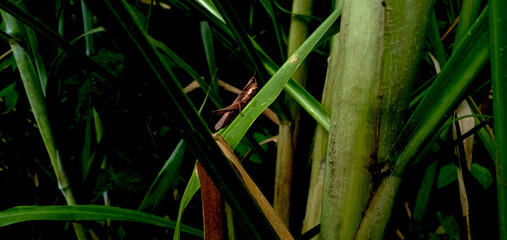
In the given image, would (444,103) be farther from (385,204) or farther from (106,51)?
(106,51)

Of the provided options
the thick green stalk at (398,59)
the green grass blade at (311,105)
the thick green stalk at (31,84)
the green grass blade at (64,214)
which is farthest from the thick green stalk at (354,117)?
the thick green stalk at (31,84)

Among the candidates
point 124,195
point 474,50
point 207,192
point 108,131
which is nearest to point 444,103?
point 474,50

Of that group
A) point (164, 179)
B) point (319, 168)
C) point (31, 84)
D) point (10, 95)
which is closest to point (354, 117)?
point (319, 168)

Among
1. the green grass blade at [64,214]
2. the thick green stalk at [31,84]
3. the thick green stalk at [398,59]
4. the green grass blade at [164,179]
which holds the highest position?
the thick green stalk at [31,84]

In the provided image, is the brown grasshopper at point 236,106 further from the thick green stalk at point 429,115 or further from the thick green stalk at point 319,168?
the thick green stalk at point 429,115

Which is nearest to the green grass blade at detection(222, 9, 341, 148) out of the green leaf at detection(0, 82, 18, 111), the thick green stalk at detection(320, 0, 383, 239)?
the thick green stalk at detection(320, 0, 383, 239)

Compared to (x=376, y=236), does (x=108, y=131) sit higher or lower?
higher
